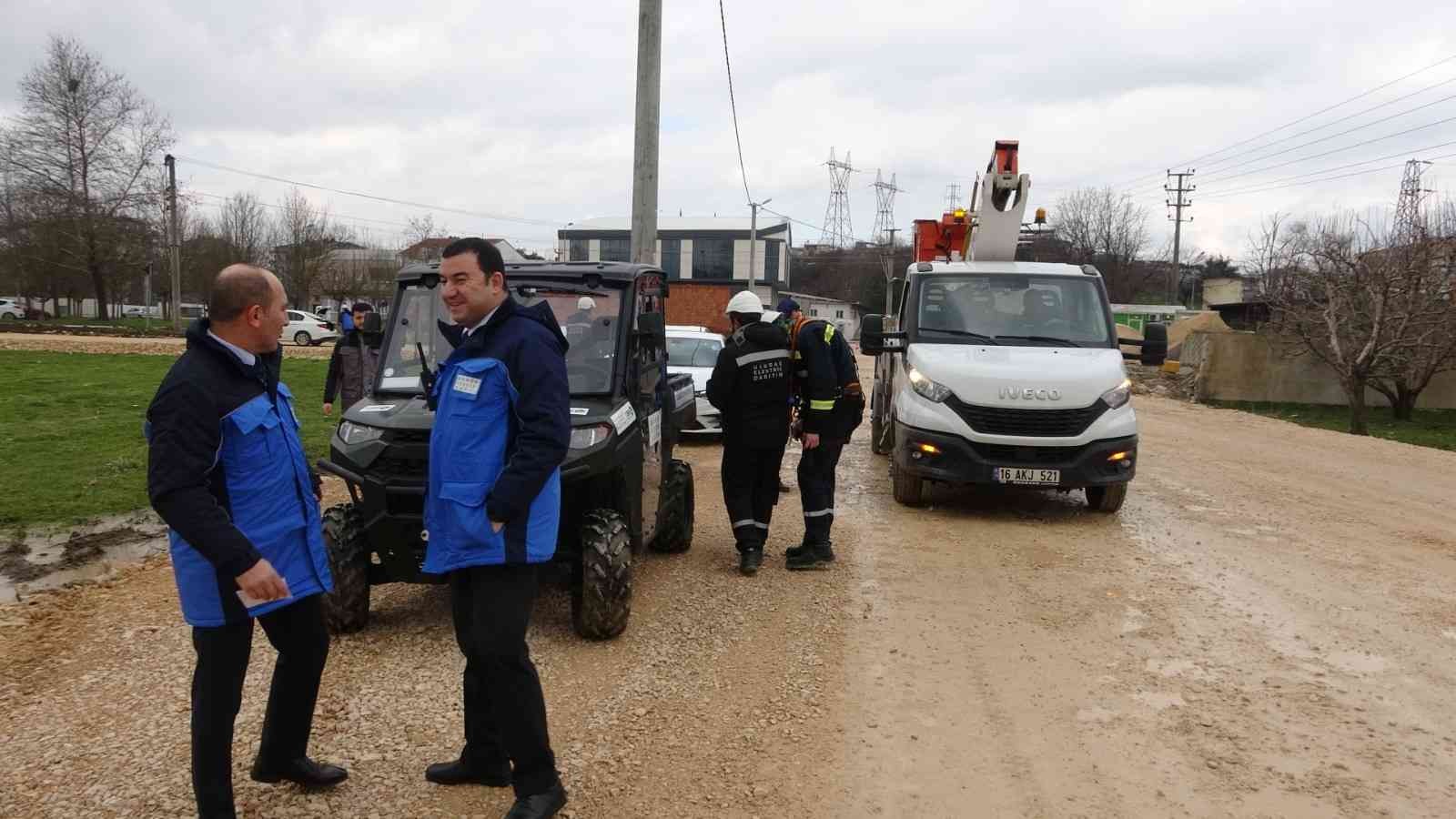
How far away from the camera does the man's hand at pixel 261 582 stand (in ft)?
9.10

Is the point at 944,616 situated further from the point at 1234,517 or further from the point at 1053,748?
the point at 1234,517

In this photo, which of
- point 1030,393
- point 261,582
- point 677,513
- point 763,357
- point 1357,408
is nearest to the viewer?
point 261,582

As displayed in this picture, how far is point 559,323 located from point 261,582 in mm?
2937

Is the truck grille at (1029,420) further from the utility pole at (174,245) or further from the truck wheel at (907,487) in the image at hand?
the utility pole at (174,245)

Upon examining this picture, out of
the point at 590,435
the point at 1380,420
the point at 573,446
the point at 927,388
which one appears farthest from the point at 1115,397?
the point at 1380,420

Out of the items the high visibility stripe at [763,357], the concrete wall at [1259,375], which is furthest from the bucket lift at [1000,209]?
the concrete wall at [1259,375]

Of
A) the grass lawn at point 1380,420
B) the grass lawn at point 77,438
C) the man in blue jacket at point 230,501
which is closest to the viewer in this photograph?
the man in blue jacket at point 230,501

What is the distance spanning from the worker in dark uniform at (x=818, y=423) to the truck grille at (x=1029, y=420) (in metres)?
1.62

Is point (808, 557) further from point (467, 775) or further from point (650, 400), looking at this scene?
point (467, 775)

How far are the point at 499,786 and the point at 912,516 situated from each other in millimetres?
5653

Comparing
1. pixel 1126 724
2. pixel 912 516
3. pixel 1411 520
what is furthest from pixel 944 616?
pixel 1411 520

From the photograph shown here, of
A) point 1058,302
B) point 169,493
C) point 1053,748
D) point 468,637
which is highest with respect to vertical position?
point 1058,302

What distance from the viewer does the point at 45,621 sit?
5.31m

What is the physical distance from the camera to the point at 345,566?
4902 mm
